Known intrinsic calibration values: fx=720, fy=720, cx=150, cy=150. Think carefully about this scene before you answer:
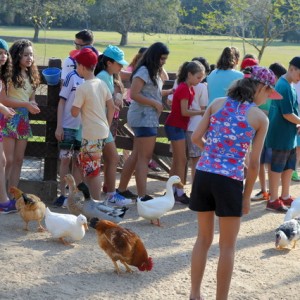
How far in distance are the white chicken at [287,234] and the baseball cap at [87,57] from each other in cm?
254

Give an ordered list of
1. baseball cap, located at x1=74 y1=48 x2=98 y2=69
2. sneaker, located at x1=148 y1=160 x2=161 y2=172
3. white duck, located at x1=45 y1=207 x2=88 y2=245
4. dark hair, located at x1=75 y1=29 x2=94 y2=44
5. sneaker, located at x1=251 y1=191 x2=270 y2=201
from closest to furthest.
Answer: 1. white duck, located at x1=45 y1=207 x2=88 y2=245
2. baseball cap, located at x1=74 y1=48 x2=98 y2=69
3. dark hair, located at x1=75 y1=29 x2=94 y2=44
4. sneaker, located at x1=251 y1=191 x2=270 y2=201
5. sneaker, located at x1=148 y1=160 x2=161 y2=172

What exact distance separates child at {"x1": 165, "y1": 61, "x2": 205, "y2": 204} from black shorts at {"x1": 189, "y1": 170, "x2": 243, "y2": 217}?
3426 mm

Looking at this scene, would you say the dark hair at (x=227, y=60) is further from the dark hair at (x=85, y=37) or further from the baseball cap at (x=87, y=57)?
the baseball cap at (x=87, y=57)

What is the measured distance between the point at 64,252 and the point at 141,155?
6.95 feet

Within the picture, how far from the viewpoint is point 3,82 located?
775 cm

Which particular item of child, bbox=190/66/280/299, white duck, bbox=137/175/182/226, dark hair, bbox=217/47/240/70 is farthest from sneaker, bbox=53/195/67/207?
child, bbox=190/66/280/299

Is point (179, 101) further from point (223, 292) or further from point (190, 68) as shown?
point (223, 292)

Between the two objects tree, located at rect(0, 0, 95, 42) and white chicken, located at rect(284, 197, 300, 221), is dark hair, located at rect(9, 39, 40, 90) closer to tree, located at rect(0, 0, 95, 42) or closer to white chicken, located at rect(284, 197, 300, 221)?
white chicken, located at rect(284, 197, 300, 221)

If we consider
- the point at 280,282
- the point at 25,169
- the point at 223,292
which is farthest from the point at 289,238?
the point at 25,169

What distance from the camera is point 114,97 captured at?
843cm

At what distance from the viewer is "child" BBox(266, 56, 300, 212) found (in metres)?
8.15

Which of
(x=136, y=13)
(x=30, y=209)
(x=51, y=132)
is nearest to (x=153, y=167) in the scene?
(x=51, y=132)

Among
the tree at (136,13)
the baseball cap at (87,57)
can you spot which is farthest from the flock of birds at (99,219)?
the tree at (136,13)

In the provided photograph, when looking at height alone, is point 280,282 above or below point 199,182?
below
